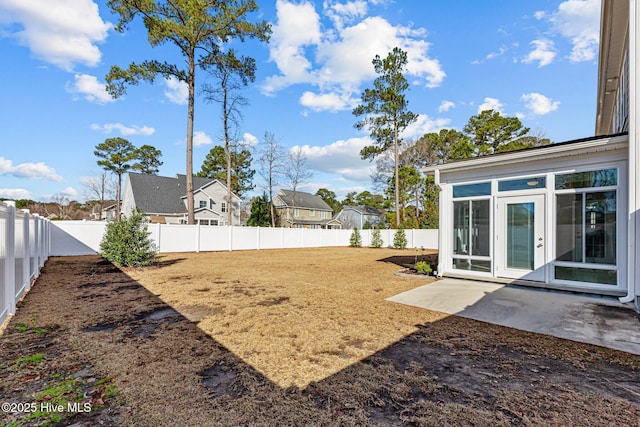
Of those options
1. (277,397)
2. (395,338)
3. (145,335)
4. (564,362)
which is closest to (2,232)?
(145,335)

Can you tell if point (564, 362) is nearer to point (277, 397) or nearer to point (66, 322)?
point (277, 397)

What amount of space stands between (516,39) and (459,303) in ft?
36.7

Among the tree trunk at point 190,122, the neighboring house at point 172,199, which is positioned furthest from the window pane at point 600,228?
the neighboring house at point 172,199

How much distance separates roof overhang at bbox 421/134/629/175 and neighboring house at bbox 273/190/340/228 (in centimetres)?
2818

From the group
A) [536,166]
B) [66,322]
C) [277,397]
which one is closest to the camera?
[277,397]

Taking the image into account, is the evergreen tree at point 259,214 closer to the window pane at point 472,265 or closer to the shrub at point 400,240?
the shrub at point 400,240

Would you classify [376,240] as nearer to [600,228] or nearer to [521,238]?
[521,238]

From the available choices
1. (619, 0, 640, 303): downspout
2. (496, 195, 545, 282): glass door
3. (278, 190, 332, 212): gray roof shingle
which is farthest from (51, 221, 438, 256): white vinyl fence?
(278, 190, 332, 212): gray roof shingle

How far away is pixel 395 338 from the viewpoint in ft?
12.1

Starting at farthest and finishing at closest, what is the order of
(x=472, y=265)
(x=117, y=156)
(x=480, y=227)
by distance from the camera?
(x=117, y=156)
(x=472, y=265)
(x=480, y=227)

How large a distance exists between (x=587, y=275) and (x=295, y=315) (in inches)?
223

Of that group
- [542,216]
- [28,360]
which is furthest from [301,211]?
[28,360]

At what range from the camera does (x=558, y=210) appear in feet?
19.5

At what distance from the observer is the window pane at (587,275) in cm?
534
